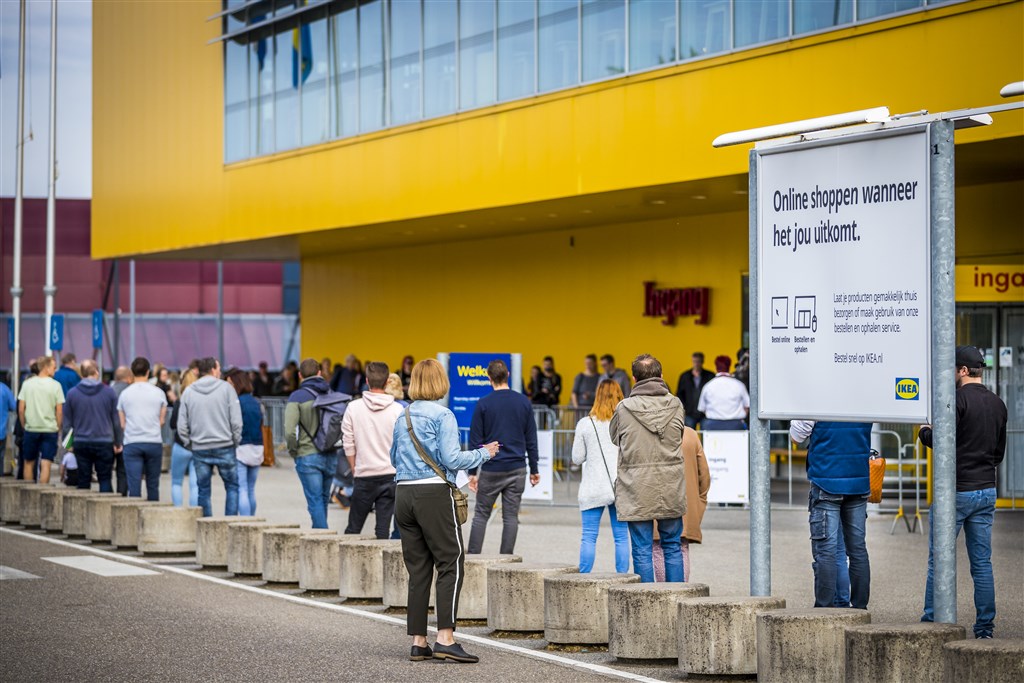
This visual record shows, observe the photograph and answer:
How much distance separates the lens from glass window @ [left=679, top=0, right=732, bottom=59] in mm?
20812

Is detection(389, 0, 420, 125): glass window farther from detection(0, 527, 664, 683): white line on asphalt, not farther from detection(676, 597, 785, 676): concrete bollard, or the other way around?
detection(676, 597, 785, 676): concrete bollard

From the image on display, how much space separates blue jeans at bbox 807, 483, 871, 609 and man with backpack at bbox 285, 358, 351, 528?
5793mm

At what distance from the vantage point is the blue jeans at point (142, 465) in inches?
667

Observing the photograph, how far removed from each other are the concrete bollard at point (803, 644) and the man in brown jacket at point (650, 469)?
2.30m

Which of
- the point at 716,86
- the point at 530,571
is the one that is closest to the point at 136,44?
the point at 716,86

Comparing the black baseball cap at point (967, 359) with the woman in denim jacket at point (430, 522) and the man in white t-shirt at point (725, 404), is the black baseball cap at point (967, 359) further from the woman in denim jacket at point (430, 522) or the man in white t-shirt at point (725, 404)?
the man in white t-shirt at point (725, 404)

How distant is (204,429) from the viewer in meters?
15.6

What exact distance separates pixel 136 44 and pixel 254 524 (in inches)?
996

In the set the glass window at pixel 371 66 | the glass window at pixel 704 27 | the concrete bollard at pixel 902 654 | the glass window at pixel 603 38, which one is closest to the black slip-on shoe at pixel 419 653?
the concrete bollard at pixel 902 654

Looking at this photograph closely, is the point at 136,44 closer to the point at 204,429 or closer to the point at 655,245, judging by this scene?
the point at 655,245

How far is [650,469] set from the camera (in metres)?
10.8

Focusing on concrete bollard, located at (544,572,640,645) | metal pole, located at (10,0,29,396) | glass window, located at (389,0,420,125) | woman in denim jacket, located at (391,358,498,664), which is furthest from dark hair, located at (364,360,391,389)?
metal pole, located at (10,0,29,396)

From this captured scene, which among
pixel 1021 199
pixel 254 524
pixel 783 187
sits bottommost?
pixel 254 524

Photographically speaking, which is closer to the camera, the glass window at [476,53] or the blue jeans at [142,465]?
the blue jeans at [142,465]
